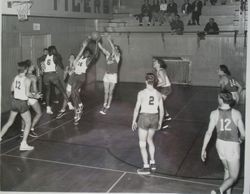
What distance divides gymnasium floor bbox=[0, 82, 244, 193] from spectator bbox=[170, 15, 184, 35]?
6891 millimetres

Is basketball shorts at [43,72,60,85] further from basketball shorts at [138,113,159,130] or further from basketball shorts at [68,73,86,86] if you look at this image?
basketball shorts at [138,113,159,130]

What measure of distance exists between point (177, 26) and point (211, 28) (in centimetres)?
168

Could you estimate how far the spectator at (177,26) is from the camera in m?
17.7

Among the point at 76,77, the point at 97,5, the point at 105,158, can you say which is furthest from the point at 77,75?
the point at 97,5

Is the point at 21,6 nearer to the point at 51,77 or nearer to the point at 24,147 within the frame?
the point at 51,77

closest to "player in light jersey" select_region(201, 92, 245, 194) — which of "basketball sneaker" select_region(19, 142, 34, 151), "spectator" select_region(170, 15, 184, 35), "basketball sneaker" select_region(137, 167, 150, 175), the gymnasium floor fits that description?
the gymnasium floor

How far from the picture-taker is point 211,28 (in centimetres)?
1722

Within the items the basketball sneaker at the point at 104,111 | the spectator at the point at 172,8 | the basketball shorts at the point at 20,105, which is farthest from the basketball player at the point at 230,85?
the spectator at the point at 172,8

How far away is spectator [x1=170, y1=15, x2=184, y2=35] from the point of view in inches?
696

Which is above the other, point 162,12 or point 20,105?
point 162,12

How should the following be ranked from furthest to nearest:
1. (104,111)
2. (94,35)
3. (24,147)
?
(94,35) → (104,111) → (24,147)

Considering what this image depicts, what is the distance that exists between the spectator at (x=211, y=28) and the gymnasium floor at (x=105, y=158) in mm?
6572

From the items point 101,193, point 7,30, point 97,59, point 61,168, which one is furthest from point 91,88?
point 101,193

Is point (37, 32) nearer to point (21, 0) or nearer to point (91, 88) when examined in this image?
point (21, 0)
